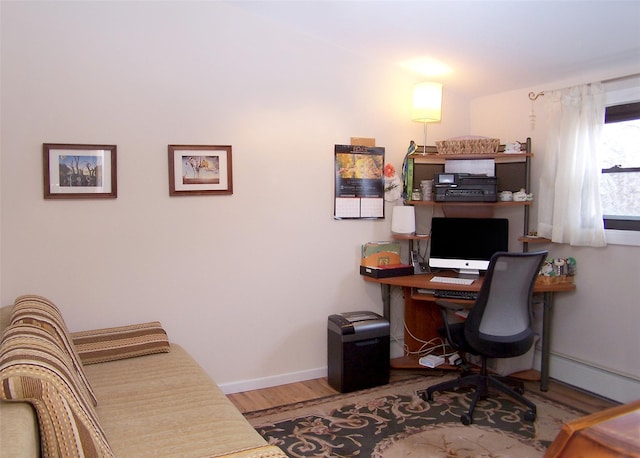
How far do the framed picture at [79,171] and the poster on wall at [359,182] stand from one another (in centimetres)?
160

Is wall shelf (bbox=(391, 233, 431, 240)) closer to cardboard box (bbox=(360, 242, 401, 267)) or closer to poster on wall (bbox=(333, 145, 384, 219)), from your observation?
cardboard box (bbox=(360, 242, 401, 267))

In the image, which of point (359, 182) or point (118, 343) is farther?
point (359, 182)

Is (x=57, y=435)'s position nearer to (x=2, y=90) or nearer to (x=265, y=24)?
(x=2, y=90)

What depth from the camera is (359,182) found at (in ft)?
12.8

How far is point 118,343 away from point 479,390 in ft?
7.24

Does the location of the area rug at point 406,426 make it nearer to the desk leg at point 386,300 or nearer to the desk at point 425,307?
the desk at point 425,307

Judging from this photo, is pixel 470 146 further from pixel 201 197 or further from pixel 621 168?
pixel 201 197

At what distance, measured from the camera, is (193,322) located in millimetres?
3334

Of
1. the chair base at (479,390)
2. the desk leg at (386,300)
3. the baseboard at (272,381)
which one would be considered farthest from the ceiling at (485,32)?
the baseboard at (272,381)

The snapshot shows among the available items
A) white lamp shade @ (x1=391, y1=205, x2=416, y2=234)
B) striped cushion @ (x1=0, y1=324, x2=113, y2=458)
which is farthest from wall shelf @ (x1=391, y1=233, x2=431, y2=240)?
striped cushion @ (x1=0, y1=324, x2=113, y2=458)

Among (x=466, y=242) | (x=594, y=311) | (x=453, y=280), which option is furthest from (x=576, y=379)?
(x=466, y=242)

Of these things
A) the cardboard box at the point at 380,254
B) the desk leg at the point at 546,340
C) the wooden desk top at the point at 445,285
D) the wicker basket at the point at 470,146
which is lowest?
the desk leg at the point at 546,340

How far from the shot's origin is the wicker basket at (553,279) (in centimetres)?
346

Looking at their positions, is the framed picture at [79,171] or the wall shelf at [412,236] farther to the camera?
the wall shelf at [412,236]
